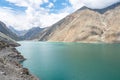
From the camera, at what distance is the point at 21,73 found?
38.9 meters

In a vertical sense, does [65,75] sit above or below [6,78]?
below

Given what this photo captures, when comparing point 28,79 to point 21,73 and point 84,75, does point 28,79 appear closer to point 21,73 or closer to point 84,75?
point 21,73

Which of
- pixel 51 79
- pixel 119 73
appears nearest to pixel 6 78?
pixel 51 79

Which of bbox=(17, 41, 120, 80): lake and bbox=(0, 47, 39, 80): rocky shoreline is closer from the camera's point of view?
bbox=(0, 47, 39, 80): rocky shoreline

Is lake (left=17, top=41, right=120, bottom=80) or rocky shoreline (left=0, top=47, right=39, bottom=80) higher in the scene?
rocky shoreline (left=0, top=47, right=39, bottom=80)

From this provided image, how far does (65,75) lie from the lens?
48.8m

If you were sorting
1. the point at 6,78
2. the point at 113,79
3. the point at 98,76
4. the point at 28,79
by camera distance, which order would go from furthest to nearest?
the point at 98,76, the point at 113,79, the point at 28,79, the point at 6,78

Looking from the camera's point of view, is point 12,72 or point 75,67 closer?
point 12,72

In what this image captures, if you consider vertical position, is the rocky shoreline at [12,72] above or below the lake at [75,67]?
above

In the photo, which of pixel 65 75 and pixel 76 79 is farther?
pixel 65 75

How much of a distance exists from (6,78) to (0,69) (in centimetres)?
579

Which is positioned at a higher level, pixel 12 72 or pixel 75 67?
pixel 12 72

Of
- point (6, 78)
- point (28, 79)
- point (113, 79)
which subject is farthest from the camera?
point (113, 79)

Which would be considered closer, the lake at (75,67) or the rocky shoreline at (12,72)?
the rocky shoreline at (12,72)
